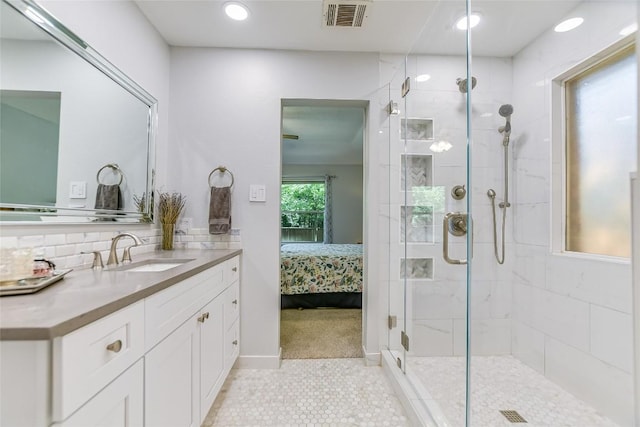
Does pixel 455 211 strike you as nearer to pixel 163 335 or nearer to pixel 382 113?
pixel 382 113

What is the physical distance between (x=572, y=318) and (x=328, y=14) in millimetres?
2347

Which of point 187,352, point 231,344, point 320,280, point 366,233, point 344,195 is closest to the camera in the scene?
point 187,352

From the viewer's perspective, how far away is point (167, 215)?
185cm

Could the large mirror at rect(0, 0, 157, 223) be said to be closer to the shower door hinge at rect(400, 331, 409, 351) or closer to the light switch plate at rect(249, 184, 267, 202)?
the light switch plate at rect(249, 184, 267, 202)

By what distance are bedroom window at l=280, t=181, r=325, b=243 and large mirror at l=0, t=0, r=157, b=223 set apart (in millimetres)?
4485

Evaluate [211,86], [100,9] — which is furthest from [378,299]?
[100,9]

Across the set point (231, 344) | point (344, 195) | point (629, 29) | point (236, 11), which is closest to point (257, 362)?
point (231, 344)

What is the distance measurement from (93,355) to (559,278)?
229 centimetres

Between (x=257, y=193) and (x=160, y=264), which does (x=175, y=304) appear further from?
(x=257, y=193)

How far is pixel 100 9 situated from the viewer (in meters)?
1.34

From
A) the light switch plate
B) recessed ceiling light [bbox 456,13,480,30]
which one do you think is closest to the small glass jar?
the light switch plate

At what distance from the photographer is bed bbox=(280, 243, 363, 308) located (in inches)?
123

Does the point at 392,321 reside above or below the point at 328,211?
below

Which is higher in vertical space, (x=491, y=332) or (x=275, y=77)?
(x=275, y=77)
